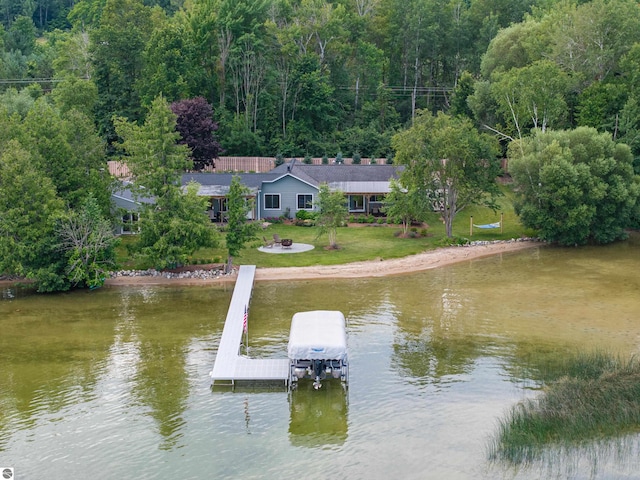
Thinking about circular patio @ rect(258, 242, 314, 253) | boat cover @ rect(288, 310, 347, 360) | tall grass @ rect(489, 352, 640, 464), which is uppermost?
circular patio @ rect(258, 242, 314, 253)

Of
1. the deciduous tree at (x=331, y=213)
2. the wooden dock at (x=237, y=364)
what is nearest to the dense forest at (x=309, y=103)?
the deciduous tree at (x=331, y=213)

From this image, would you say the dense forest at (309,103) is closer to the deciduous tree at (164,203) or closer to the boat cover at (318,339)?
the deciduous tree at (164,203)

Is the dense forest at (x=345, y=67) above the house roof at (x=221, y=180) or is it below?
above

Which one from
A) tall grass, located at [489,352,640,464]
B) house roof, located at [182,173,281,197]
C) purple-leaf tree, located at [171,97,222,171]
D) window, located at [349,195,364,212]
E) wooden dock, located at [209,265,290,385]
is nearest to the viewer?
tall grass, located at [489,352,640,464]

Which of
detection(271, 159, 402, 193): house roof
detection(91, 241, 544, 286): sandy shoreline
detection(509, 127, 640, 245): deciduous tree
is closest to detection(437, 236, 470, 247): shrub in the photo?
detection(91, 241, 544, 286): sandy shoreline

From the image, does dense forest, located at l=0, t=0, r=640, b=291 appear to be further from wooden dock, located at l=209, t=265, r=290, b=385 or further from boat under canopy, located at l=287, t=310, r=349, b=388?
boat under canopy, located at l=287, t=310, r=349, b=388

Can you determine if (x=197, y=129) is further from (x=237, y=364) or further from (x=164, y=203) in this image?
(x=237, y=364)

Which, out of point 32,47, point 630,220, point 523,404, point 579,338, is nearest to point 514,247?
point 630,220
